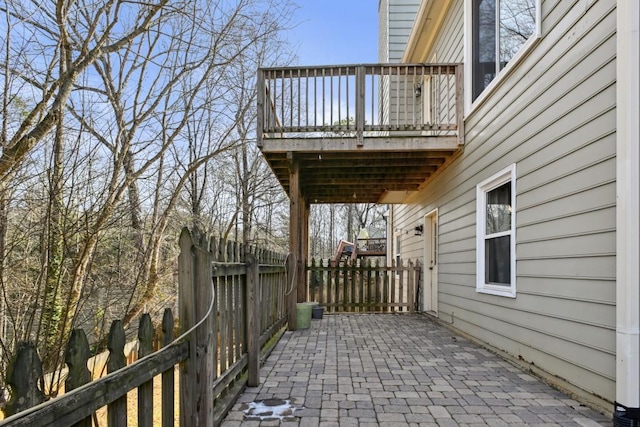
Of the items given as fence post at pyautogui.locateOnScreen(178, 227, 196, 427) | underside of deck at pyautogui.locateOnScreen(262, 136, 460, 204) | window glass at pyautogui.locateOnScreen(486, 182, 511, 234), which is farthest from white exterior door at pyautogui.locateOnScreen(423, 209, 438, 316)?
fence post at pyautogui.locateOnScreen(178, 227, 196, 427)

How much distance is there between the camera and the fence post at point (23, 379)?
1053 mm

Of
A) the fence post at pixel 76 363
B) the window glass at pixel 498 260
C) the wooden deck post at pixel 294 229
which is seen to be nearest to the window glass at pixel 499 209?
the window glass at pixel 498 260

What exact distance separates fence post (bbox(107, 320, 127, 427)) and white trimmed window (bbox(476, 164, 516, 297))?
145 inches

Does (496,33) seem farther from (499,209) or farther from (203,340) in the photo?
(203,340)

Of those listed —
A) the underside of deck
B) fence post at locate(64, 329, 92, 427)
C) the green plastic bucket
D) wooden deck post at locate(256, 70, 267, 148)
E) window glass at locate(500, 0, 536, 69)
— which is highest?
window glass at locate(500, 0, 536, 69)

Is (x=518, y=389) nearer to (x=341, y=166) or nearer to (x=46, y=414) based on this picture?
(x=46, y=414)

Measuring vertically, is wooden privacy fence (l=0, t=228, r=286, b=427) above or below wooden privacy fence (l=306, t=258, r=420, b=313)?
above

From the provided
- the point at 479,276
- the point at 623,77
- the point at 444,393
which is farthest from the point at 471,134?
the point at 444,393

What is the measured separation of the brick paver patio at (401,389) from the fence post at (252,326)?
130mm

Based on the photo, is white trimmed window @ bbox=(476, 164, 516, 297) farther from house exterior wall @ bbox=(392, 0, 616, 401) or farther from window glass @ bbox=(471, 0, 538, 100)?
window glass @ bbox=(471, 0, 538, 100)

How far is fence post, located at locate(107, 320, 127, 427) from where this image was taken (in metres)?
1.49

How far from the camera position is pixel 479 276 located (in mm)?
5133

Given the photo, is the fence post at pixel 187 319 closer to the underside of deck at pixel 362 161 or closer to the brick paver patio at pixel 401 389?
the brick paver patio at pixel 401 389

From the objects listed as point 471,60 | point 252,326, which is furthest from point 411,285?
point 252,326
